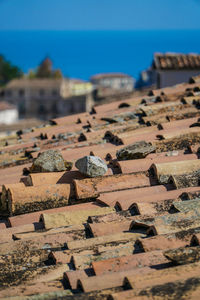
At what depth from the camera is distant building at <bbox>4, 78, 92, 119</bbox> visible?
260 feet

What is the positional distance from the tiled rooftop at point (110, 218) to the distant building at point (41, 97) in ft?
Answer: 231

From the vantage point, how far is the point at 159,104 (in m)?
7.16

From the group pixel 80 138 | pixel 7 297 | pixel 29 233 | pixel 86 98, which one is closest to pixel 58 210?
pixel 29 233

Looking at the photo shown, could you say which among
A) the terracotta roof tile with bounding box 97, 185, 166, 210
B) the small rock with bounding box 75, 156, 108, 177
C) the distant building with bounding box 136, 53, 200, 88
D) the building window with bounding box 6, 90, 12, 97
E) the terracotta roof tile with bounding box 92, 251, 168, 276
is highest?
the building window with bounding box 6, 90, 12, 97

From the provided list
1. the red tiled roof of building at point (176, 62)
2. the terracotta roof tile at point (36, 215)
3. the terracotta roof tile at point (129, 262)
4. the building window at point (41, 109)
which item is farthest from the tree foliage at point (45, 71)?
the terracotta roof tile at point (129, 262)

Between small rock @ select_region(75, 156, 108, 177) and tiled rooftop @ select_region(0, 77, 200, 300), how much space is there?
→ 0.08 metres

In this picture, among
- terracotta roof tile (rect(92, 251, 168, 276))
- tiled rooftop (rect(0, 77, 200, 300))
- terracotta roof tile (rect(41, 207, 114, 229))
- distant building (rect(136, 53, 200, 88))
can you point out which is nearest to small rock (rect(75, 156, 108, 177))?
tiled rooftop (rect(0, 77, 200, 300))

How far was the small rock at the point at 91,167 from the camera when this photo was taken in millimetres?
4605

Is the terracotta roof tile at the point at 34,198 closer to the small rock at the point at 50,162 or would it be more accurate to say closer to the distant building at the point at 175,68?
the small rock at the point at 50,162

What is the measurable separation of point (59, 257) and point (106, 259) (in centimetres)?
36

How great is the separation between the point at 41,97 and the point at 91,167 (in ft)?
255

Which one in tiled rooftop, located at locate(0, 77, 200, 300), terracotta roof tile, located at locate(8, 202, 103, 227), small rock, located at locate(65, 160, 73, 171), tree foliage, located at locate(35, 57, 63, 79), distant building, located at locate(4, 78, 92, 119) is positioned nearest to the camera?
tiled rooftop, located at locate(0, 77, 200, 300)

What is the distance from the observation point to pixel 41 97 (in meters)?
81.2

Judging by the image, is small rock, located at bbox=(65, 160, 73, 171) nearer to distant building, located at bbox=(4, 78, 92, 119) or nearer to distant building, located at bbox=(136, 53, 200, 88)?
distant building, located at bbox=(136, 53, 200, 88)
